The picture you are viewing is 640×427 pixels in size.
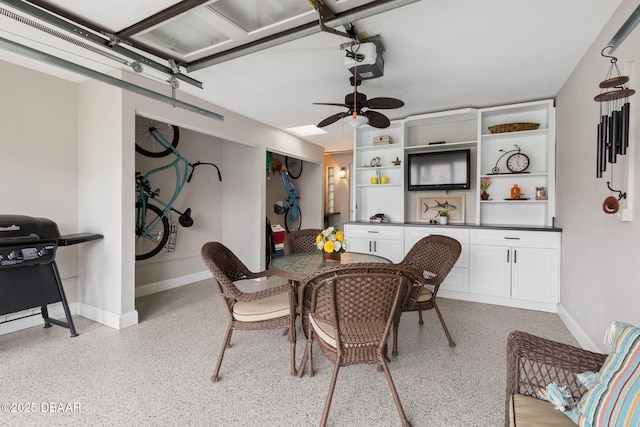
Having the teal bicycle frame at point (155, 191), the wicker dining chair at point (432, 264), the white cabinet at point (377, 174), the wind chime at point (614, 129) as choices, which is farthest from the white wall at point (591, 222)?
the teal bicycle frame at point (155, 191)

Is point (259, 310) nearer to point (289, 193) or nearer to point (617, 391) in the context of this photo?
point (617, 391)

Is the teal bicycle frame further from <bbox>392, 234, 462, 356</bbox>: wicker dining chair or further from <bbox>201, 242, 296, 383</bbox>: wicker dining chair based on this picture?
<bbox>392, 234, 462, 356</bbox>: wicker dining chair

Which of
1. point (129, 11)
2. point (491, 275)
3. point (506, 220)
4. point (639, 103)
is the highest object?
point (129, 11)

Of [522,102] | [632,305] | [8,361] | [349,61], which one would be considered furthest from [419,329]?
[8,361]

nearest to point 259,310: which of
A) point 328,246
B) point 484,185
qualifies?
point 328,246

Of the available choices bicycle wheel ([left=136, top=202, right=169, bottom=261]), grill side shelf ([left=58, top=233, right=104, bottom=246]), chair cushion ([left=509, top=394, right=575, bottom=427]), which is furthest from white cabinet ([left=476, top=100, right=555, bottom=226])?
grill side shelf ([left=58, top=233, right=104, bottom=246])

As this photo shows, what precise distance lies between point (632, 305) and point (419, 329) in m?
1.66

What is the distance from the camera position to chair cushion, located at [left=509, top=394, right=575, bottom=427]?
1152 millimetres

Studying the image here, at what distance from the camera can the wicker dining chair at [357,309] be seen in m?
1.66

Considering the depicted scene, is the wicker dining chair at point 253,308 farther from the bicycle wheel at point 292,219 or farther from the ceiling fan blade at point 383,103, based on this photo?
the bicycle wheel at point 292,219

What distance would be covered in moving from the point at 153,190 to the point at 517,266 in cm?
501

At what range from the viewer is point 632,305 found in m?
1.86

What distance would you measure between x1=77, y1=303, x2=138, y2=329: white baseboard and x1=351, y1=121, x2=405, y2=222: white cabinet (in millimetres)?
3403

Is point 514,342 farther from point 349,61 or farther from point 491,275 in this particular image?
point 491,275
